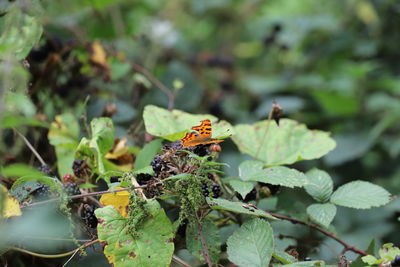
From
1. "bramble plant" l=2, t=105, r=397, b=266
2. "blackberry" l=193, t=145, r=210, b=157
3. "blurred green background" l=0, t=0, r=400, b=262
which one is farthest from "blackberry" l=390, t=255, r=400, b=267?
"blackberry" l=193, t=145, r=210, b=157

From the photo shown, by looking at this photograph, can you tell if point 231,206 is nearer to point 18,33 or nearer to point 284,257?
point 284,257

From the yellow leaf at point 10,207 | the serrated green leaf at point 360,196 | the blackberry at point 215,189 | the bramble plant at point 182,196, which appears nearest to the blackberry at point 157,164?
the bramble plant at point 182,196

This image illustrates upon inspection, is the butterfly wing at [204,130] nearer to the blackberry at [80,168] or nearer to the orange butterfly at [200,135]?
the orange butterfly at [200,135]

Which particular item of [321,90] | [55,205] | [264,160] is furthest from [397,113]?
[55,205]

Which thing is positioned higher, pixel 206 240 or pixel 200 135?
pixel 200 135

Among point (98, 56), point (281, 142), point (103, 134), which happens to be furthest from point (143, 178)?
point (98, 56)

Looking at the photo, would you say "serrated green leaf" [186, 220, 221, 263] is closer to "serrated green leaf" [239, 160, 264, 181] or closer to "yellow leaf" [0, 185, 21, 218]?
"serrated green leaf" [239, 160, 264, 181]
